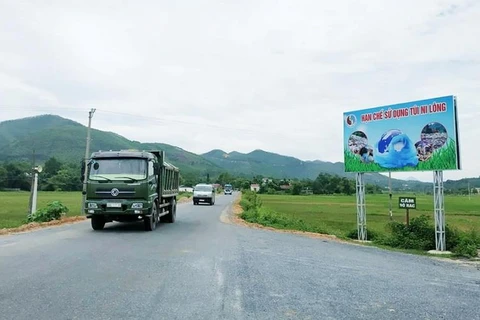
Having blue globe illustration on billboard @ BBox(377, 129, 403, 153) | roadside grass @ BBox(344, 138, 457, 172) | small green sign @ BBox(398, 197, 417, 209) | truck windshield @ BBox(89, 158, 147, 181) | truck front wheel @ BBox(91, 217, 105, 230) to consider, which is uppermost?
blue globe illustration on billboard @ BBox(377, 129, 403, 153)

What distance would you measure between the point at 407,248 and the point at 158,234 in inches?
336

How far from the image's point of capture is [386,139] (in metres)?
15.7

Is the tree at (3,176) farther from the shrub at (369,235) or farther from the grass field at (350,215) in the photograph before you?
the shrub at (369,235)

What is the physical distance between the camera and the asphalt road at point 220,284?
531cm

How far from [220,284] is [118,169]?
9.37 metres

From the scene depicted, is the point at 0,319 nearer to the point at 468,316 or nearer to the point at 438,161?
the point at 468,316

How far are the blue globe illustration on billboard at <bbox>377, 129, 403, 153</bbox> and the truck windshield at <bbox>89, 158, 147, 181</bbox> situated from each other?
856 centimetres

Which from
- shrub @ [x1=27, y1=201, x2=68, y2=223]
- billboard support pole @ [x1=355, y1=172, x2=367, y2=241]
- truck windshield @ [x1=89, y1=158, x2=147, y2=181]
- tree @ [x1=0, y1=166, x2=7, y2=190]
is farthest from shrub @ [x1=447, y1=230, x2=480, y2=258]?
tree @ [x1=0, y1=166, x2=7, y2=190]

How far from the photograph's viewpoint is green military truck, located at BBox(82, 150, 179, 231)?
14.6 meters

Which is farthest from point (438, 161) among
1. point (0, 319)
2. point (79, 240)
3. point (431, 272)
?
point (0, 319)

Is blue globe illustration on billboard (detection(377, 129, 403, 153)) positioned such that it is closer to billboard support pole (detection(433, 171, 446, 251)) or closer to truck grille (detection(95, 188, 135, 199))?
billboard support pole (detection(433, 171, 446, 251))

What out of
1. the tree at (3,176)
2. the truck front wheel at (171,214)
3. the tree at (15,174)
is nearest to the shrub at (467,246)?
the truck front wheel at (171,214)

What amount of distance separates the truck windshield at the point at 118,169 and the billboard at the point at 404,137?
26.1 ft

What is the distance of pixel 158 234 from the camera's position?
14.5 m
